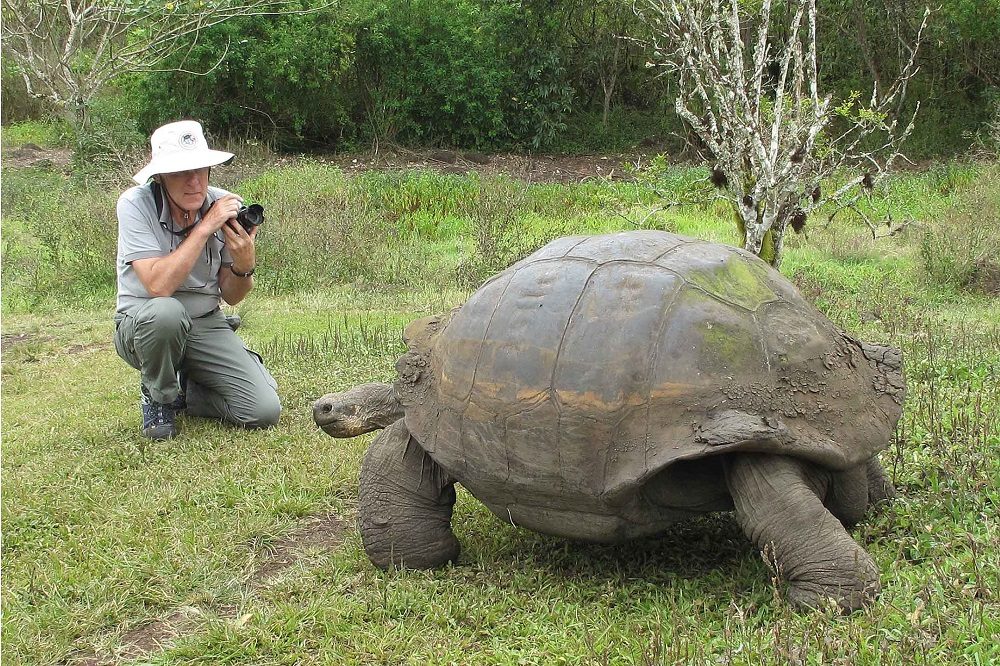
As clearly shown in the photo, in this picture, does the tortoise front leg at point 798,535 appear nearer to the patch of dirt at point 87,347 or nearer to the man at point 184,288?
the man at point 184,288

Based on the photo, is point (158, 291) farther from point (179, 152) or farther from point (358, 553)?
point (358, 553)

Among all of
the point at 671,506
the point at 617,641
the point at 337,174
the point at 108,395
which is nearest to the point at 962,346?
the point at 671,506

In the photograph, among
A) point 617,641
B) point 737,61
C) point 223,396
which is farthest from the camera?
point 737,61

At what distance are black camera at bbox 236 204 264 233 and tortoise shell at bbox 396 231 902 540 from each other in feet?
6.45

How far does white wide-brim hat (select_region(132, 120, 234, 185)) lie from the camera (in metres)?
4.72

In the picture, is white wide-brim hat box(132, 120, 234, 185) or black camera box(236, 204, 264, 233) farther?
black camera box(236, 204, 264, 233)

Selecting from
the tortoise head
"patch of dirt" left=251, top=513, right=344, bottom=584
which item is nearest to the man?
"patch of dirt" left=251, top=513, right=344, bottom=584

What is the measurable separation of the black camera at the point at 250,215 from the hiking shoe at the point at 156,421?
3.48 ft

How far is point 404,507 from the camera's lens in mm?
3502

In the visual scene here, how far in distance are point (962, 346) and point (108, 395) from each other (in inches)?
199

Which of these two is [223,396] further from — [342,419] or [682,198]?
[682,198]

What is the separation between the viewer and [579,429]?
2934 millimetres

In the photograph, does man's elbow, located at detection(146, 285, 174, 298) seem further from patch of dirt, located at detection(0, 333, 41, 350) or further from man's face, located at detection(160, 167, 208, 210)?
patch of dirt, located at detection(0, 333, 41, 350)

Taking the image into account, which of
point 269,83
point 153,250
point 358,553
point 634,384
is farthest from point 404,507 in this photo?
point 269,83
